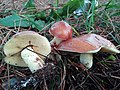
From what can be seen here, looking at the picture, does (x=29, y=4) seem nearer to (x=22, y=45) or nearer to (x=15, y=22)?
(x=15, y=22)

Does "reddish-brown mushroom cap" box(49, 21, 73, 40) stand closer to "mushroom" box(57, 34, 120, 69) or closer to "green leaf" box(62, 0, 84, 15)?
"mushroom" box(57, 34, 120, 69)

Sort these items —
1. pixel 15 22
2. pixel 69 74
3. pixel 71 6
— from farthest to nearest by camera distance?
pixel 71 6, pixel 15 22, pixel 69 74

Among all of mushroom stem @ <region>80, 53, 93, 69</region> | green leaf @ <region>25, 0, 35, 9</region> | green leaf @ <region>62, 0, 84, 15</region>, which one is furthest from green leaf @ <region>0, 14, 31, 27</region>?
mushroom stem @ <region>80, 53, 93, 69</region>

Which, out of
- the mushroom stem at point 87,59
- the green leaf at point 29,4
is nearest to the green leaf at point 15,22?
the green leaf at point 29,4

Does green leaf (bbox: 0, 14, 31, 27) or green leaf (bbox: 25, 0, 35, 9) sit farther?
green leaf (bbox: 25, 0, 35, 9)

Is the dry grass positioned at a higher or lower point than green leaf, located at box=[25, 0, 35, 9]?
lower

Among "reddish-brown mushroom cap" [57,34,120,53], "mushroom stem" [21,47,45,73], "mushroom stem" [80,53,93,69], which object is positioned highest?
"reddish-brown mushroom cap" [57,34,120,53]

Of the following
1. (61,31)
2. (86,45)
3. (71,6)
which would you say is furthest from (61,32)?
(71,6)

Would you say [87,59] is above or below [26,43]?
below
